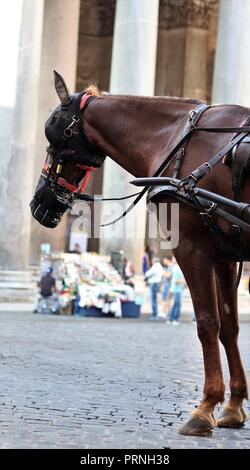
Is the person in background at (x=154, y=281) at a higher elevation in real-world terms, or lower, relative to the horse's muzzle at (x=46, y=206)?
lower

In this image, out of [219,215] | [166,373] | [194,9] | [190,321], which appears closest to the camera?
[219,215]

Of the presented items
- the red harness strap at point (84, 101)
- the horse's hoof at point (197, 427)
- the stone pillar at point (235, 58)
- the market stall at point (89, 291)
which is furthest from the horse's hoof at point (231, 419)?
the stone pillar at point (235, 58)

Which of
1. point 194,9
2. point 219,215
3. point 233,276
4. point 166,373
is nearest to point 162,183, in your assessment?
point 219,215

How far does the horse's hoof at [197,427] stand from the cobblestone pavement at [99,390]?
8 cm

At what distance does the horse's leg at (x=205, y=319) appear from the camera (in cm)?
608

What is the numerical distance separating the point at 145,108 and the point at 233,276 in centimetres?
149

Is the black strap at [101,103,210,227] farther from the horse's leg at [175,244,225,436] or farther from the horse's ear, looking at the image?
the horse's ear

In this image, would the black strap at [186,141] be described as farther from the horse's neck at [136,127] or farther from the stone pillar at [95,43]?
the stone pillar at [95,43]

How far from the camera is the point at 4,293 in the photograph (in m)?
21.6

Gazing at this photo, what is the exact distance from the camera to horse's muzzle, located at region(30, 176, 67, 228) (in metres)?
7.04

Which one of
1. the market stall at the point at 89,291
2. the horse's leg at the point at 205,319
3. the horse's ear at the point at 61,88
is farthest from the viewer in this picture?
the market stall at the point at 89,291

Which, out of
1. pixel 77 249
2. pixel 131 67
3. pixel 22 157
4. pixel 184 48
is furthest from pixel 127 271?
pixel 184 48

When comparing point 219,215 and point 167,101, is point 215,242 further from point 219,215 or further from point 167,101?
point 167,101

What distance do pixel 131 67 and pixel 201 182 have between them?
1753 cm
